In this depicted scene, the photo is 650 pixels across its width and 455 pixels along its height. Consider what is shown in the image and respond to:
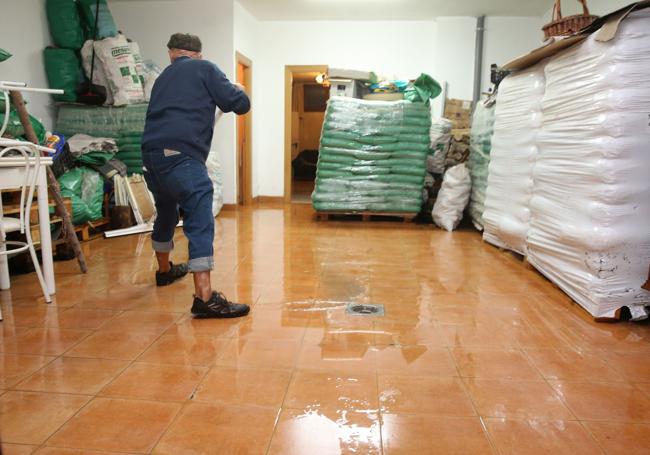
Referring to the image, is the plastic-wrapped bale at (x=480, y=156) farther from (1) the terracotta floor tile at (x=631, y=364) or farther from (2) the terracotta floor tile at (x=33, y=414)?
(2) the terracotta floor tile at (x=33, y=414)

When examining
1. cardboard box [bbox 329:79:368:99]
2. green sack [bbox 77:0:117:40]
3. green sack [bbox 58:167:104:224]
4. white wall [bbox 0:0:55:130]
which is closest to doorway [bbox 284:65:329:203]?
cardboard box [bbox 329:79:368:99]

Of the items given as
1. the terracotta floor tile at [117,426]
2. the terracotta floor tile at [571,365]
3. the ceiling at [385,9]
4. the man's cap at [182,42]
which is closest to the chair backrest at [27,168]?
the man's cap at [182,42]

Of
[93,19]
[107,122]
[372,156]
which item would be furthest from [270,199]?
[93,19]

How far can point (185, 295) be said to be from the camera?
276cm

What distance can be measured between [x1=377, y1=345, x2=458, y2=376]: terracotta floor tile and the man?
0.83 m

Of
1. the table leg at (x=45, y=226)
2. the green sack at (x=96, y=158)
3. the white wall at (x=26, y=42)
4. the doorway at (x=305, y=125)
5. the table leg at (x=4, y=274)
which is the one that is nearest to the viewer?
the table leg at (x=45, y=226)

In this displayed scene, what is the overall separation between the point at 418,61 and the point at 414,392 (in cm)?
592

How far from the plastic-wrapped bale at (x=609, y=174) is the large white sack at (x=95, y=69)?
4.36 metres

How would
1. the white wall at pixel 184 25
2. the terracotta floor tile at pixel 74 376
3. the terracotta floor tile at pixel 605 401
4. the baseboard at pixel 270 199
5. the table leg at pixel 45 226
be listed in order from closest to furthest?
the terracotta floor tile at pixel 605 401
the terracotta floor tile at pixel 74 376
the table leg at pixel 45 226
the white wall at pixel 184 25
the baseboard at pixel 270 199

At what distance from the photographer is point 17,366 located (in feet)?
6.08

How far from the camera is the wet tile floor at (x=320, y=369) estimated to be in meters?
1.44

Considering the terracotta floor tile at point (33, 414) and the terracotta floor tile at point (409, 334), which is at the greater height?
the terracotta floor tile at point (33, 414)

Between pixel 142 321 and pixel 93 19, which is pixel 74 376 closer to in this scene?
pixel 142 321

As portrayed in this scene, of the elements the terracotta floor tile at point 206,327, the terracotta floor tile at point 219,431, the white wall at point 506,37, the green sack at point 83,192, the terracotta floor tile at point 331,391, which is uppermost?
the white wall at point 506,37
